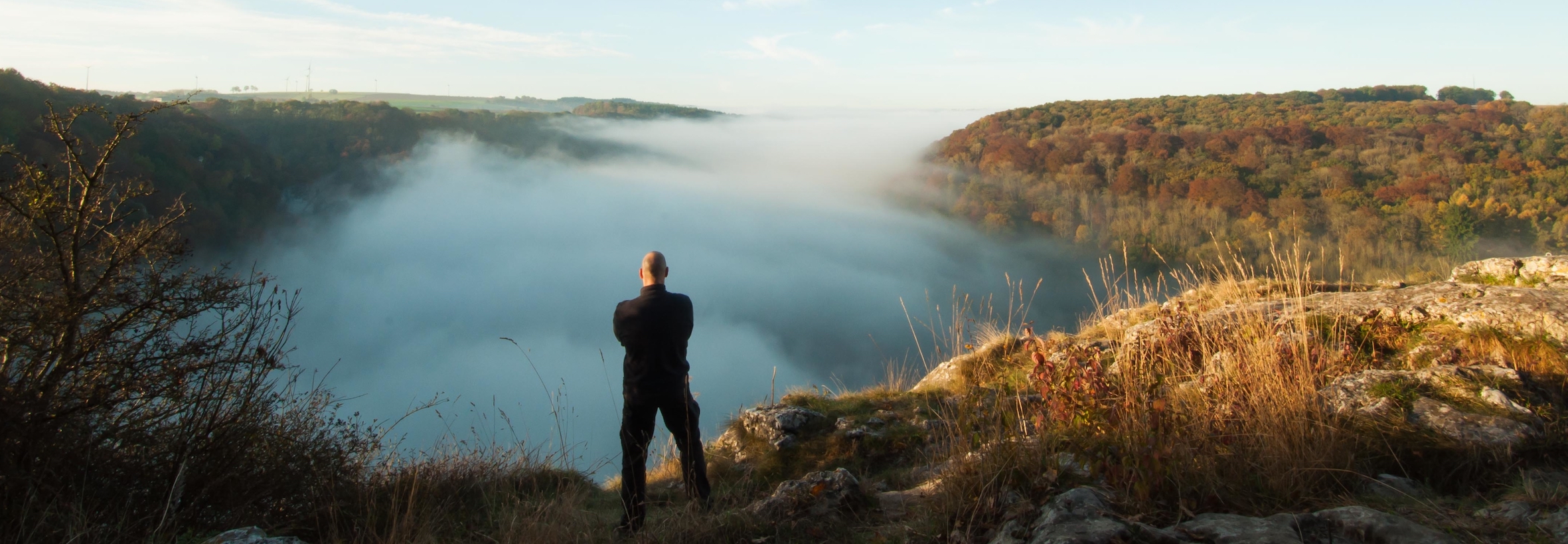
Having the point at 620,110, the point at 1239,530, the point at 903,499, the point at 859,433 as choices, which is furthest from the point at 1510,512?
the point at 620,110

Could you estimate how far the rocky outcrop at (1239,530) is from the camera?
2.03 metres

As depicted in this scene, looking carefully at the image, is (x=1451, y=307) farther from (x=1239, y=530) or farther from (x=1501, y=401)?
(x=1239, y=530)

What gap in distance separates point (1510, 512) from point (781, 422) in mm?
4733

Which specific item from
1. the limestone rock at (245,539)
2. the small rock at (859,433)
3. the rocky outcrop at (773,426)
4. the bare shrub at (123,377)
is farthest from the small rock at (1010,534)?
the rocky outcrop at (773,426)

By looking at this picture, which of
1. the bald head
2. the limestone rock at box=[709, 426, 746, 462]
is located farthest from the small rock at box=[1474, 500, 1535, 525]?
the limestone rock at box=[709, 426, 746, 462]

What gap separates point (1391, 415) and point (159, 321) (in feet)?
20.6

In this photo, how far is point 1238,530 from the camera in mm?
2111

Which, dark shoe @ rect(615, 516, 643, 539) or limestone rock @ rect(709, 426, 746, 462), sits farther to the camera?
limestone rock @ rect(709, 426, 746, 462)

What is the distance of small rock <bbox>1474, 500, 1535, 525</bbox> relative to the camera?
7.04 ft

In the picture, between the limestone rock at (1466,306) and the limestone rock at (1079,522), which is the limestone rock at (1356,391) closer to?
the limestone rock at (1466,306)

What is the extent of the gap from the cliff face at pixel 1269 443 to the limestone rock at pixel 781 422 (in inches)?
55.9

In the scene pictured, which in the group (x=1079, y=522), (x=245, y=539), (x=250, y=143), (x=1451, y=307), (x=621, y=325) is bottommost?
(x=245, y=539)

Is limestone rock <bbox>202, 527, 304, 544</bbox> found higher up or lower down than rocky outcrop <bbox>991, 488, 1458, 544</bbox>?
lower down

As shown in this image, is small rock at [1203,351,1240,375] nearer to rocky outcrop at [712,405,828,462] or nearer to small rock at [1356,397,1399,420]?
small rock at [1356,397,1399,420]
